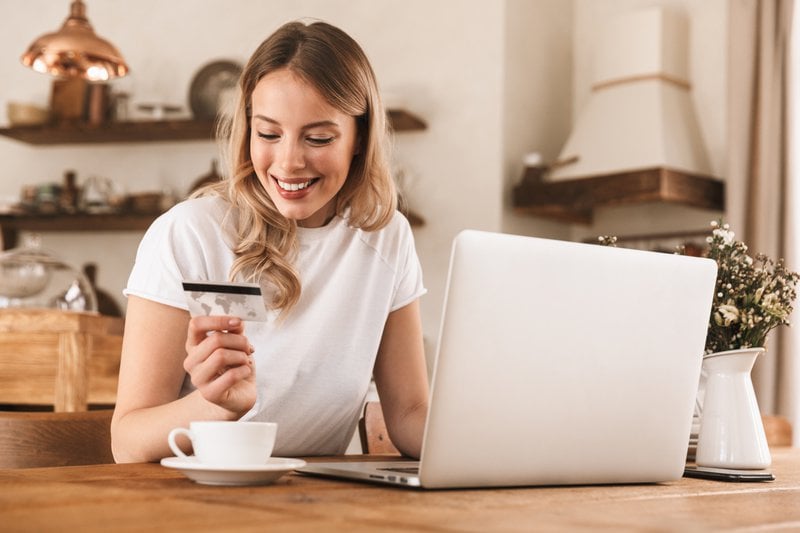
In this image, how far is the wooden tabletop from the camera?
780 millimetres

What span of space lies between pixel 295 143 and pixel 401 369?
0.45m

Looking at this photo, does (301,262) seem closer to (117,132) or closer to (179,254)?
(179,254)

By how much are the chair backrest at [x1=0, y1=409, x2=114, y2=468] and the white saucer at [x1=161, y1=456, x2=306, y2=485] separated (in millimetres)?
374

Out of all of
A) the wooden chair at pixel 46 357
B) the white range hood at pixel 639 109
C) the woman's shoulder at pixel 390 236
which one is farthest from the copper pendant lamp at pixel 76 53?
the woman's shoulder at pixel 390 236

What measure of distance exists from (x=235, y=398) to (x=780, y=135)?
3424 millimetres

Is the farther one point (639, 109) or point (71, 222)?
point (71, 222)

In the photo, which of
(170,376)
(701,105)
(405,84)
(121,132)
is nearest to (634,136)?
(701,105)

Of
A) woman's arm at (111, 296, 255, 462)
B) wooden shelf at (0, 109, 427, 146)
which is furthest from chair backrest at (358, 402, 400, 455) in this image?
wooden shelf at (0, 109, 427, 146)

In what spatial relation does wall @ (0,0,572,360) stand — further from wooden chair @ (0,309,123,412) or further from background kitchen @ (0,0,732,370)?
wooden chair @ (0,309,123,412)

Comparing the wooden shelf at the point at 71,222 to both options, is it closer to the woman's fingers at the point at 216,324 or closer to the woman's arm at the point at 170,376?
the woman's arm at the point at 170,376

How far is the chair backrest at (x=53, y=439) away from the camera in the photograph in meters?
1.31

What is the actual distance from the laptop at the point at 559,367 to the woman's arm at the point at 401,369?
45cm

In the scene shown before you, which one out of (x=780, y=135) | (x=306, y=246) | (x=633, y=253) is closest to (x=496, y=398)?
(x=633, y=253)

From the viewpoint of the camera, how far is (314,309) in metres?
1.62
